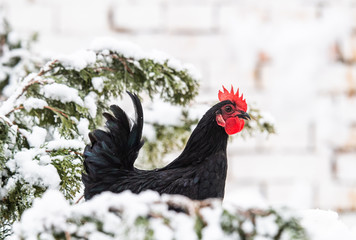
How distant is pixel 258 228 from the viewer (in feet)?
1.00

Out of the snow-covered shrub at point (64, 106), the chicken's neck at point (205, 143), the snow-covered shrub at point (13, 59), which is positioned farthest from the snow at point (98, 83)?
the snow-covered shrub at point (13, 59)

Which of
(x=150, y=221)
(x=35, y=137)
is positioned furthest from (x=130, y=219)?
(x=35, y=137)

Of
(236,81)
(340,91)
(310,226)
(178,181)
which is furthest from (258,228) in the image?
(340,91)

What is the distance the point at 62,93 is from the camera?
53cm

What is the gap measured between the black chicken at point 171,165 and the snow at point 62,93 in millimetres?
37

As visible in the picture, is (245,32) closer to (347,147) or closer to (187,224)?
(347,147)

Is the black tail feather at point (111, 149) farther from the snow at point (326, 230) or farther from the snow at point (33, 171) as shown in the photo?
the snow at point (326, 230)

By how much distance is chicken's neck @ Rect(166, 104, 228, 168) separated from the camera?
0.57 m

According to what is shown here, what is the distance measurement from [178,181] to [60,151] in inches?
4.9

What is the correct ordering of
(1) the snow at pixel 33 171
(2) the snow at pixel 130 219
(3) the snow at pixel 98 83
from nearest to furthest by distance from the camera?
(2) the snow at pixel 130 219 < (1) the snow at pixel 33 171 < (3) the snow at pixel 98 83

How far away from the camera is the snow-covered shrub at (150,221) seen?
29 cm

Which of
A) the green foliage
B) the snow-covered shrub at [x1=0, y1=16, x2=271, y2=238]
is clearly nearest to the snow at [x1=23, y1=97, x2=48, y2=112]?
the snow-covered shrub at [x1=0, y1=16, x2=271, y2=238]

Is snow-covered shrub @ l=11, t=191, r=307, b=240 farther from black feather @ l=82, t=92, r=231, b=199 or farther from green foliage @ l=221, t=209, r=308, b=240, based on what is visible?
black feather @ l=82, t=92, r=231, b=199

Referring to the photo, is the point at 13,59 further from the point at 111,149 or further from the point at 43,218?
the point at 43,218
